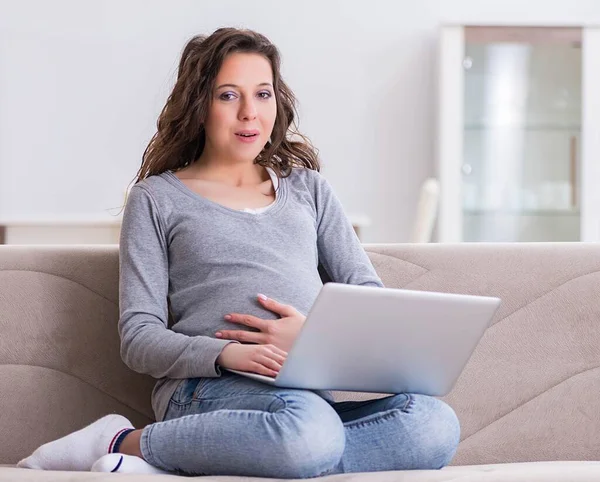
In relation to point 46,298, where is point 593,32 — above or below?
above

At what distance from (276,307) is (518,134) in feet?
11.1

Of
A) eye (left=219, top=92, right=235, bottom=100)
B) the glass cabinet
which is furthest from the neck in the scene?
the glass cabinet

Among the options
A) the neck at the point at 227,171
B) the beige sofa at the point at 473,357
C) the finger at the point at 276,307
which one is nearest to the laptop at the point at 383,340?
the finger at the point at 276,307

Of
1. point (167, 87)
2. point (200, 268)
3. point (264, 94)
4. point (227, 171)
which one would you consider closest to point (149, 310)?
point (200, 268)

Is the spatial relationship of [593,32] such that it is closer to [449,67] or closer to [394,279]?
[449,67]

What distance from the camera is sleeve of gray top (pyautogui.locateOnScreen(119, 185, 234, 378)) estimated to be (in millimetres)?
1484

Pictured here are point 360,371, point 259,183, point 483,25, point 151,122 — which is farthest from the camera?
point 151,122

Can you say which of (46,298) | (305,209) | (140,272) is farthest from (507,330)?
(46,298)

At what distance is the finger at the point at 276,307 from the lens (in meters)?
1.56

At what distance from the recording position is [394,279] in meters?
1.75

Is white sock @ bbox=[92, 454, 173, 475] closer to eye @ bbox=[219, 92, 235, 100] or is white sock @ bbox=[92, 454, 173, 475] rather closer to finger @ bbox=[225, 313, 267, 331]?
finger @ bbox=[225, 313, 267, 331]

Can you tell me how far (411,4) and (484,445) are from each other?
368cm

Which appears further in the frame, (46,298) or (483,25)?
(483,25)

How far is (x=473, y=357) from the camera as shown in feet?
5.57
